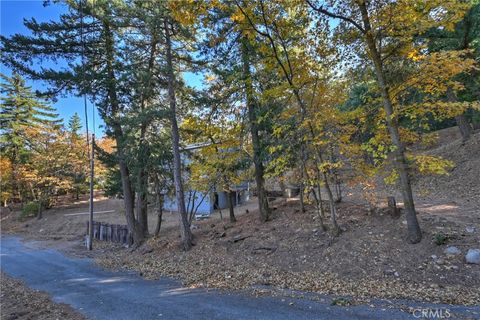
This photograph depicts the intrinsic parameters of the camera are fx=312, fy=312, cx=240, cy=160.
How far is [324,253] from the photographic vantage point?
800 centimetres

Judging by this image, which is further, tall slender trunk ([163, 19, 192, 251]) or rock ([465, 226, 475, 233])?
tall slender trunk ([163, 19, 192, 251])

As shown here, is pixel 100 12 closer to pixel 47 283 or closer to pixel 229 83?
pixel 229 83

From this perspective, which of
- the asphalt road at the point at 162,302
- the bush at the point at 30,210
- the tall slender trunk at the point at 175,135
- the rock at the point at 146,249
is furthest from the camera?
the bush at the point at 30,210

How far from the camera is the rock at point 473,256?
6074mm

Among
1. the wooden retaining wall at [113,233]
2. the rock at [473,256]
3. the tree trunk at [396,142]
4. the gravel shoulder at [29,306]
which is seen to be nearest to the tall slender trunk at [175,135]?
the gravel shoulder at [29,306]

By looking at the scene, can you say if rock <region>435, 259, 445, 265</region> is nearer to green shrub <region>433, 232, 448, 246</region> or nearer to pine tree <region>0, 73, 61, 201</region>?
green shrub <region>433, 232, 448, 246</region>

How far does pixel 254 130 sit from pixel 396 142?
17.7ft

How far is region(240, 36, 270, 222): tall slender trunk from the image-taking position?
429 inches

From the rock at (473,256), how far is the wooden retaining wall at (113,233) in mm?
13319

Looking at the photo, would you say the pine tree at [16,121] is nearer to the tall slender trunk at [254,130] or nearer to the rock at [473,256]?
the tall slender trunk at [254,130]

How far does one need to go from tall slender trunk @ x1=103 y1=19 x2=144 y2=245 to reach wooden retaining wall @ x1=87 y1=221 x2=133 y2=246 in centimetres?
72

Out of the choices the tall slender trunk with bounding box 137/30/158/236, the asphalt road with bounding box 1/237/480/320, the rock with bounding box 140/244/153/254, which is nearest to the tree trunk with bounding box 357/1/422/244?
the asphalt road with bounding box 1/237/480/320

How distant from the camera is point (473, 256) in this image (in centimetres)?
612

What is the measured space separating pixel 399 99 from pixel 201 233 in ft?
28.6
